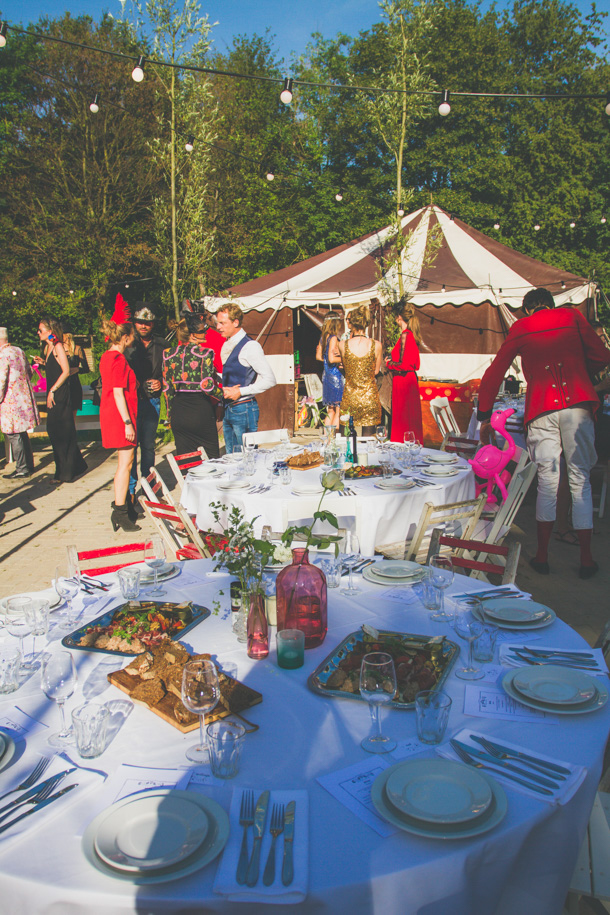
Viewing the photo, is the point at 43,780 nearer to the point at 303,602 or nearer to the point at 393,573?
the point at 303,602

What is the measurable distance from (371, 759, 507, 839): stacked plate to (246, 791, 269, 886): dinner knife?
234 millimetres

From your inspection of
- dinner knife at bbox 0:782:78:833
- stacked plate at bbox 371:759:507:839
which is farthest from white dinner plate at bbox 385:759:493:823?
dinner knife at bbox 0:782:78:833

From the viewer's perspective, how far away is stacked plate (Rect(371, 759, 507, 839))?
1.23 m

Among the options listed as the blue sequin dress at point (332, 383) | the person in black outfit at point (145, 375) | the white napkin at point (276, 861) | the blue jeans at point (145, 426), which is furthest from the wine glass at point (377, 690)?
the blue sequin dress at point (332, 383)

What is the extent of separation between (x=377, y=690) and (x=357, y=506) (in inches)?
90.1

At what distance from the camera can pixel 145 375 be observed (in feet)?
21.1

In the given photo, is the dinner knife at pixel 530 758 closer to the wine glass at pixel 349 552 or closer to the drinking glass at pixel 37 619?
the wine glass at pixel 349 552

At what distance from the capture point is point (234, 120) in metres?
26.6

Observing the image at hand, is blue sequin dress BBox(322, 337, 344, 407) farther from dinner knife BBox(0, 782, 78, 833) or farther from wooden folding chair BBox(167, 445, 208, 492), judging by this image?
dinner knife BBox(0, 782, 78, 833)

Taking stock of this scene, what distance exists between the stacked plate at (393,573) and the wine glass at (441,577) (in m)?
0.10

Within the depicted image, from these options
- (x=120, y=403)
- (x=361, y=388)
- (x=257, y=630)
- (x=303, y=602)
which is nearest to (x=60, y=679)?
(x=257, y=630)

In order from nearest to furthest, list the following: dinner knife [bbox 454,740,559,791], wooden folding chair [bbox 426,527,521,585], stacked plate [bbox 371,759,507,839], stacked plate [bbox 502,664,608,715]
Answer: stacked plate [bbox 371,759,507,839]
dinner knife [bbox 454,740,559,791]
stacked plate [bbox 502,664,608,715]
wooden folding chair [bbox 426,527,521,585]

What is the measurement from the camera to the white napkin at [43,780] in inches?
49.1

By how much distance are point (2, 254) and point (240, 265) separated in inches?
346
